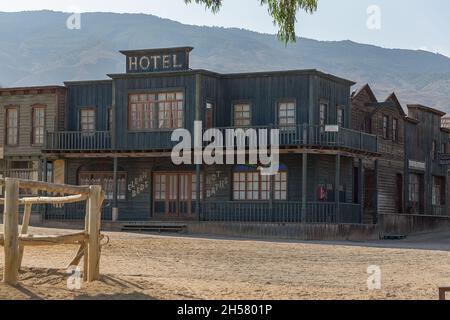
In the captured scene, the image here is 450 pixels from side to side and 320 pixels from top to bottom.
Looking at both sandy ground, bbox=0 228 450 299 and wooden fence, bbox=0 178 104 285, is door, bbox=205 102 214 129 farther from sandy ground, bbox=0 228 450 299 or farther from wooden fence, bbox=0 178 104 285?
wooden fence, bbox=0 178 104 285

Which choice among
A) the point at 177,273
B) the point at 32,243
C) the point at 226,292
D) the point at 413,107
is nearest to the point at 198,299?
the point at 226,292

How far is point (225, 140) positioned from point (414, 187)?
1499cm

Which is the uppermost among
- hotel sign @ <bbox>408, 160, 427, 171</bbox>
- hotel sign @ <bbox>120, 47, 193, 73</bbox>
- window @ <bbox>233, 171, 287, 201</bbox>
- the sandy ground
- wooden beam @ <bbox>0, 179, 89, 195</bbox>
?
hotel sign @ <bbox>120, 47, 193, 73</bbox>

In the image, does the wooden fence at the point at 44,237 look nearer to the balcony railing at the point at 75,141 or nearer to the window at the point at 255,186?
the window at the point at 255,186

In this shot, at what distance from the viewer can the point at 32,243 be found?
1262cm

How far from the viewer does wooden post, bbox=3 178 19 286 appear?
12047mm

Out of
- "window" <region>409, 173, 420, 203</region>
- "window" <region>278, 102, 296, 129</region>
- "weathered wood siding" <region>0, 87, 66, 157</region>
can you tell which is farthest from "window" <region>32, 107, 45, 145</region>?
"window" <region>409, 173, 420, 203</region>

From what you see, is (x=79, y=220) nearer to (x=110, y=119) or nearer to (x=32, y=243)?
(x=110, y=119)

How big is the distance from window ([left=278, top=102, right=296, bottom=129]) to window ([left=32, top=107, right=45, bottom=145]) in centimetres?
1068

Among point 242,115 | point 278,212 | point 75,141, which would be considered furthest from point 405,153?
point 75,141

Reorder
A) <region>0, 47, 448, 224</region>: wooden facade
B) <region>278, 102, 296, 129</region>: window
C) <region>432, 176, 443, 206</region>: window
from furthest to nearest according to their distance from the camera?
<region>432, 176, 443, 206</region>: window < <region>278, 102, 296, 129</region>: window < <region>0, 47, 448, 224</region>: wooden facade

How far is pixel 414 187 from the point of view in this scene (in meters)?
45.6

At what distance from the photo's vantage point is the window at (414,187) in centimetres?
4516
